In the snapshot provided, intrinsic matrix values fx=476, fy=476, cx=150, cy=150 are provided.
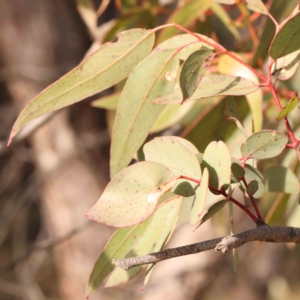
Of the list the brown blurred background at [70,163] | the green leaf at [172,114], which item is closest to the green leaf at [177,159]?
the green leaf at [172,114]

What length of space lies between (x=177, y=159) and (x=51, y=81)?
112 cm

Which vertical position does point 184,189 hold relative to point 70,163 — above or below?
above

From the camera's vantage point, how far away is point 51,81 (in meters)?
1.46

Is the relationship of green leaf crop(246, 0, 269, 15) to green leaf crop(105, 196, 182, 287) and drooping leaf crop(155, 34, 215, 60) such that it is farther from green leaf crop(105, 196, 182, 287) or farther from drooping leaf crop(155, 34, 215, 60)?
green leaf crop(105, 196, 182, 287)

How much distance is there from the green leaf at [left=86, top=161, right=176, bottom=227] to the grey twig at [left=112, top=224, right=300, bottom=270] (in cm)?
6

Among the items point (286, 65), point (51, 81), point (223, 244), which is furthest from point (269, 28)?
point (51, 81)

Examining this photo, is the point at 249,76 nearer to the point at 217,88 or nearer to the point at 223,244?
the point at 217,88

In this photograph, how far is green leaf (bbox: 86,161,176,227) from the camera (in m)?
0.40

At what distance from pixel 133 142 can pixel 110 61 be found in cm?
9

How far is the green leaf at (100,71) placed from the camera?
0.53m

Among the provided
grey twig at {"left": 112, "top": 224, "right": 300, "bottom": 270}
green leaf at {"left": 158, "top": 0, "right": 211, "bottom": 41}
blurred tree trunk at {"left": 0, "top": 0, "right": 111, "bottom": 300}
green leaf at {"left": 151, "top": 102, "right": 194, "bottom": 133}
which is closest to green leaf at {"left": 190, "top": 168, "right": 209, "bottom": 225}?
grey twig at {"left": 112, "top": 224, "right": 300, "bottom": 270}

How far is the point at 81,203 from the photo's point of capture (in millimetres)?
1625

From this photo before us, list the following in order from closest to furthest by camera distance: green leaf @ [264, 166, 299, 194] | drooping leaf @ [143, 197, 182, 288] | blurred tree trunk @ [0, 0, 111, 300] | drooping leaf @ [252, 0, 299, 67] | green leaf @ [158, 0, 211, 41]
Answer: drooping leaf @ [143, 197, 182, 288] → green leaf @ [264, 166, 299, 194] → drooping leaf @ [252, 0, 299, 67] → green leaf @ [158, 0, 211, 41] → blurred tree trunk @ [0, 0, 111, 300]

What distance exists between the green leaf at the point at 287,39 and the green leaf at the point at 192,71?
61mm
